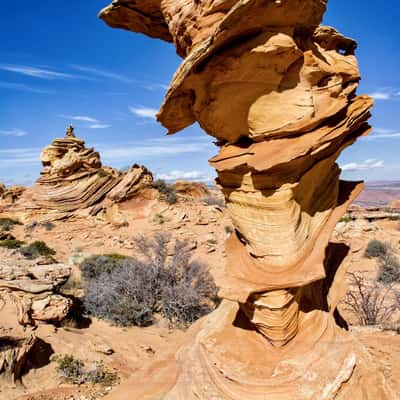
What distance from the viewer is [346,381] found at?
95.5 inches

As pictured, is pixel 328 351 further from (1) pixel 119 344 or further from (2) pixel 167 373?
(1) pixel 119 344

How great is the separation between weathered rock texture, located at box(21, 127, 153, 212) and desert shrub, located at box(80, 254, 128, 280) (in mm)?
6606

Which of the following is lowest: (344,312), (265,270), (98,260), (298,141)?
(344,312)

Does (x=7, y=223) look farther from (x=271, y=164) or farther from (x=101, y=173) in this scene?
(x=271, y=164)

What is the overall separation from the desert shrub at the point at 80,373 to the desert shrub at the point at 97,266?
178 inches

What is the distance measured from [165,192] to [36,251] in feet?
25.6

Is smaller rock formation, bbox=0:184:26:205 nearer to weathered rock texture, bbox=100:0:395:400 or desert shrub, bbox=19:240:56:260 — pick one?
desert shrub, bbox=19:240:56:260

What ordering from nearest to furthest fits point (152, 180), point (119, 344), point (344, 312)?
point (119, 344)
point (344, 312)
point (152, 180)

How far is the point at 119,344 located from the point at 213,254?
6.78 m

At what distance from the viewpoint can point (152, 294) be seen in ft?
26.1

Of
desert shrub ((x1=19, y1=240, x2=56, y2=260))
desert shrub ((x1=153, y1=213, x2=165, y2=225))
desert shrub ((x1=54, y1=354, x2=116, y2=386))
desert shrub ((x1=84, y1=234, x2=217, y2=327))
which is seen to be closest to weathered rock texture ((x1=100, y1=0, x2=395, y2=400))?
desert shrub ((x1=54, y1=354, x2=116, y2=386))

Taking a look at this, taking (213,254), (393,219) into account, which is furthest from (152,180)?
(393,219)

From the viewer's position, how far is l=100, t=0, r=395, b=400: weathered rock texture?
2236 mm

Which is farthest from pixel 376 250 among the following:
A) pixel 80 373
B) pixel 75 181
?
pixel 75 181
